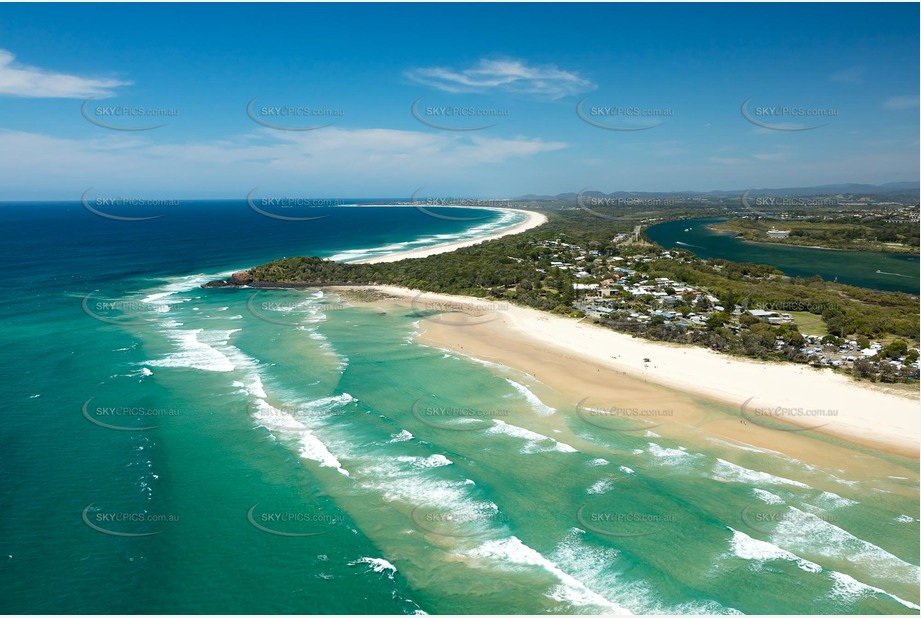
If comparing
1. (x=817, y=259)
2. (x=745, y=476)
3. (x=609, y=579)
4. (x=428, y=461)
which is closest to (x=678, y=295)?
(x=745, y=476)

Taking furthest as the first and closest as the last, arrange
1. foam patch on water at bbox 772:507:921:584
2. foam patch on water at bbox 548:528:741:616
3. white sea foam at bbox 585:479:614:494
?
white sea foam at bbox 585:479:614:494 < foam patch on water at bbox 772:507:921:584 < foam patch on water at bbox 548:528:741:616

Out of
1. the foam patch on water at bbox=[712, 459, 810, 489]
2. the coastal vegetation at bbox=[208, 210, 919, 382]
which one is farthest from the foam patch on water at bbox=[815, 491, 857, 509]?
the coastal vegetation at bbox=[208, 210, 919, 382]

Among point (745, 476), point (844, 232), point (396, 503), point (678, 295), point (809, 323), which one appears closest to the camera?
point (396, 503)

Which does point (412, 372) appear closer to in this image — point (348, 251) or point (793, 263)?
point (348, 251)

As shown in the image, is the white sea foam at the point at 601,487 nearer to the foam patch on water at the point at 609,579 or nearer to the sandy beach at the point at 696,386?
the foam patch on water at the point at 609,579

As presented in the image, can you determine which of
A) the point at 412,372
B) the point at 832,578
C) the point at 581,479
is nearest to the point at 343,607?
the point at 581,479

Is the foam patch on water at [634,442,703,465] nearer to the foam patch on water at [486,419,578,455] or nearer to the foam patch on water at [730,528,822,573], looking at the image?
the foam patch on water at [486,419,578,455]

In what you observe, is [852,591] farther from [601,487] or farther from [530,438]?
[530,438]
